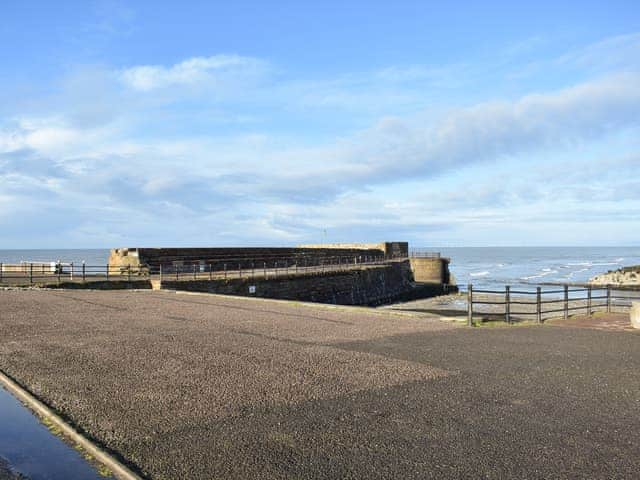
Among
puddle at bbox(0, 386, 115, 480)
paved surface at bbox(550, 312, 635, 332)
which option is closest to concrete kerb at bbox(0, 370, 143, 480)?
puddle at bbox(0, 386, 115, 480)

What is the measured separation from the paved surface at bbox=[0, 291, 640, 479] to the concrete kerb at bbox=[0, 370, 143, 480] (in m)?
0.16

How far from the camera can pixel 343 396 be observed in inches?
277

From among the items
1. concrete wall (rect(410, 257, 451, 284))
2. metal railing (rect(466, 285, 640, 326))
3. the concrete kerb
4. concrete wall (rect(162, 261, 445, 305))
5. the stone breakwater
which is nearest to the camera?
the concrete kerb

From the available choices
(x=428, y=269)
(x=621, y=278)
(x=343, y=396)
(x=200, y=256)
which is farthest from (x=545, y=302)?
(x=621, y=278)

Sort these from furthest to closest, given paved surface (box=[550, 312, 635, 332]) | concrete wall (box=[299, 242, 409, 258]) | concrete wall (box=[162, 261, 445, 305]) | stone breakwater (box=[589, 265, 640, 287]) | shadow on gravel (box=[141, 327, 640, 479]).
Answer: concrete wall (box=[299, 242, 409, 258])
stone breakwater (box=[589, 265, 640, 287])
concrete wall (box=[162, 261, 445, 305])
paved surface (box=[550, 312, 635, 332])
shadow on gravel (box=[141, 327, 640, 479])

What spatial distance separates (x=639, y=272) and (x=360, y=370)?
64142mm

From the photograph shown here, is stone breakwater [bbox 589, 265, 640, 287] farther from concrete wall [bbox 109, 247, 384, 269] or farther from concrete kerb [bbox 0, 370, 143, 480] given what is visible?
concrete kerb [bbox 0, 370, 143, 480]

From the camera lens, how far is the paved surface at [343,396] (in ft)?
16.1

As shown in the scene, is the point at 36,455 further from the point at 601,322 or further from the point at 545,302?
the point at 601,322

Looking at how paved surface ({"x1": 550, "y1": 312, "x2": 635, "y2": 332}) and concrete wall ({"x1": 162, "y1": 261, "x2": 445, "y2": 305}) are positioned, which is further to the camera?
concrete wall ({"x1": 162, "y1": 261, "x2": 445, "y2": 305})

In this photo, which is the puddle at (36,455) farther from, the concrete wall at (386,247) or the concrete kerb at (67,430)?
the concrete wall at (386,247)

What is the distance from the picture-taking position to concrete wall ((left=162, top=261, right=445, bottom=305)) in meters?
28.1

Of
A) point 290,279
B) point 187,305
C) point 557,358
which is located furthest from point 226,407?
point 290,279

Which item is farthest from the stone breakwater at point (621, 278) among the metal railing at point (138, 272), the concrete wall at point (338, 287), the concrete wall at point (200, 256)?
the metal railing at point (138, 272)
